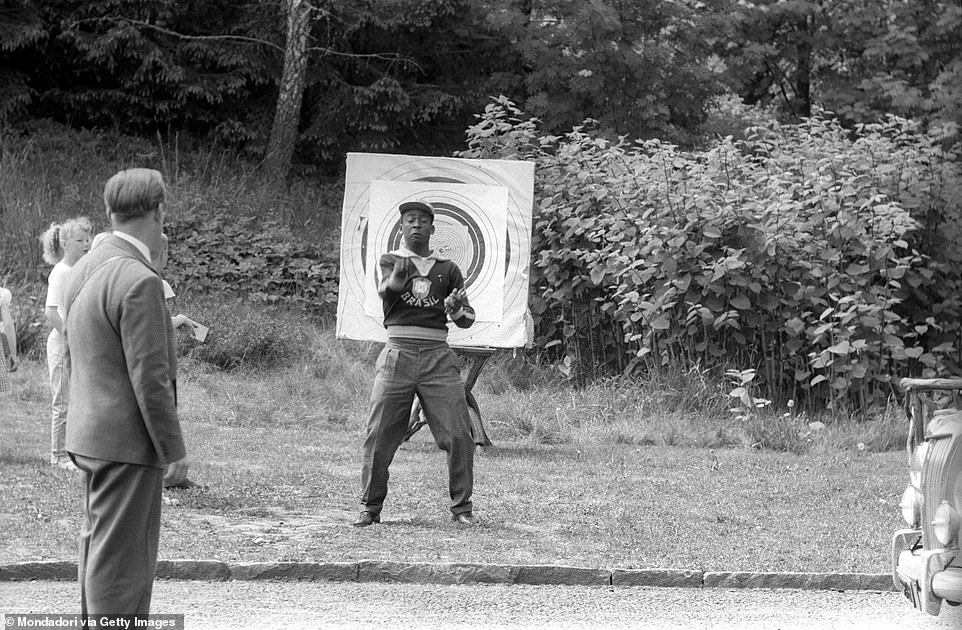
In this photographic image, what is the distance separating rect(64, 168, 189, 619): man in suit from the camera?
4691 mm

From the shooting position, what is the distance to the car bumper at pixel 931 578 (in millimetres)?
5500

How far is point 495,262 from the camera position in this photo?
11.8 m

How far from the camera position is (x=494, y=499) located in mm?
9656

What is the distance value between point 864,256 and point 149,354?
1137cm

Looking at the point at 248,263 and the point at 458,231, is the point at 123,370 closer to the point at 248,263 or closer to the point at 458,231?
the point at 458,231

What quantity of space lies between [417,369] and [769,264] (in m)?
7.43

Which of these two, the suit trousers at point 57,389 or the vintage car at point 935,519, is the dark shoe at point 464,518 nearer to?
the suit trousers at point 57,389

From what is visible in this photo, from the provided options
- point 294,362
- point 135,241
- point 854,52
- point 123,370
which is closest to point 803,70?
point 854,52

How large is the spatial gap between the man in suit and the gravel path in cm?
142

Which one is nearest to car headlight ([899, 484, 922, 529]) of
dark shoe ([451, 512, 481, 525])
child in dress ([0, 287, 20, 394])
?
dark shoe ([451, 512, 481, 525])

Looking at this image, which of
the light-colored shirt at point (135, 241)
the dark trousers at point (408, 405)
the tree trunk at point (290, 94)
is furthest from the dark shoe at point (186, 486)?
the tree trunk at point (290, 94)

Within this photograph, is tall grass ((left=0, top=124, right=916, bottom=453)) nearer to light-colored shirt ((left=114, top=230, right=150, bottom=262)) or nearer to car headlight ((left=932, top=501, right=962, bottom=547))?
car headlight ((left=932, top=501, right=962, bottom=547))

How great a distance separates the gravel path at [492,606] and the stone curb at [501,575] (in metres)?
0.07

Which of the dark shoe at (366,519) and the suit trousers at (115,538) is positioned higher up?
the suit trousers at (115,538)
